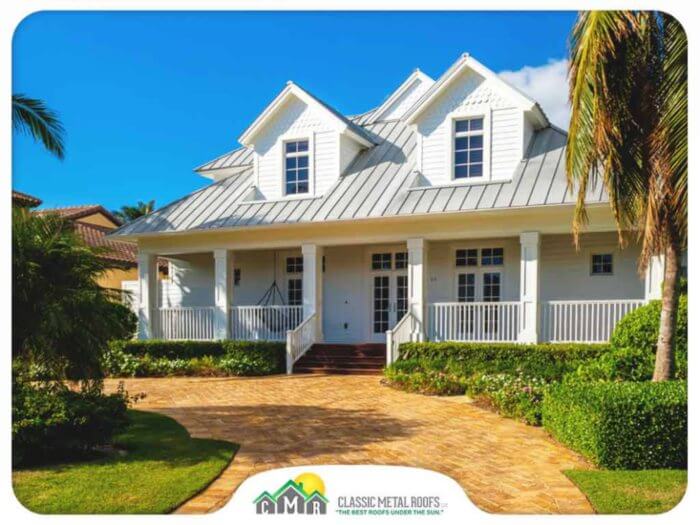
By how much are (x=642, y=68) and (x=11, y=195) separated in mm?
4455

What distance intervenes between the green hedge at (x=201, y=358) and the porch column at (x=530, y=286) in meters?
4.93

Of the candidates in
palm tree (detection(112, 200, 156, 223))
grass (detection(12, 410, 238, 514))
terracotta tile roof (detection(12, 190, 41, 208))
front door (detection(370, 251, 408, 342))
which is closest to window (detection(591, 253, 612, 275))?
front door (detection(370, 251, 408, 342))

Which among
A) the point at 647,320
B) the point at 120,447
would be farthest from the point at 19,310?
the point at 647,320

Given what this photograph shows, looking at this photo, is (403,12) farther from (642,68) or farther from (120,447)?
(120,447)

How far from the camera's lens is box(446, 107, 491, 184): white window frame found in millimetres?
10867

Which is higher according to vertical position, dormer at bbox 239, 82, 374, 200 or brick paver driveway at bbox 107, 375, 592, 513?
dormer at bbox 239, 82, 374, 200

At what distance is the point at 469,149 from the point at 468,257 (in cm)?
267

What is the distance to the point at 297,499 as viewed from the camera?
3.04m

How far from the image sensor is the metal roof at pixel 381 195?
10250 mm

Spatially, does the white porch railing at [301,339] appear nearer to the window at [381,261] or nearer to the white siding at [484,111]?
the window at [381,261]

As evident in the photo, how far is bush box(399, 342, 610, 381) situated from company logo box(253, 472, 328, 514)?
249 inches

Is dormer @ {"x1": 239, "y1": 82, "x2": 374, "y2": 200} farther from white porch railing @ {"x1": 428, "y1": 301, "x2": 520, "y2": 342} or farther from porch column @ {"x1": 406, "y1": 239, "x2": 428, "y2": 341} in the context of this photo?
white porch railing @ {"x1": 428, "y1": 301, "x2": 520, "y2": 342}

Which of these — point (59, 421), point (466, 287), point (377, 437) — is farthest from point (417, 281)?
point (59, 421)

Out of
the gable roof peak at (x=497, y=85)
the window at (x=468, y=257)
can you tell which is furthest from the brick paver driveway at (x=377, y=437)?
the gable roof peak at (x=497, y=85)
